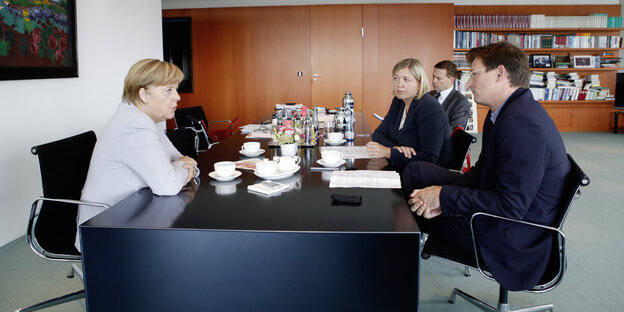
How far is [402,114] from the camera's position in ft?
10.9

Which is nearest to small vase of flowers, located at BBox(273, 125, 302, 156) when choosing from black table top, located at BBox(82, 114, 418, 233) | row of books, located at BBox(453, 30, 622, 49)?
black table top, located at BBox(82, 114, 418, 233)

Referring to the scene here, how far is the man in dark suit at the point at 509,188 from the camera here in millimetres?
1751

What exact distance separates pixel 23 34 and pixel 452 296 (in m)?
3.18

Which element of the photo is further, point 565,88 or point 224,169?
point 565,88

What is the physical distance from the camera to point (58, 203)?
2.20m

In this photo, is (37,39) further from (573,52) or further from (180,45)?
(573,52)

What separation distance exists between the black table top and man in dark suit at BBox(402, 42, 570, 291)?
357 mm

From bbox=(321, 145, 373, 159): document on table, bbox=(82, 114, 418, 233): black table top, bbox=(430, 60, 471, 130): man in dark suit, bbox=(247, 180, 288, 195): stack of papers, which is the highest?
bbox=(430, 60, 471, 130): man in dark suit

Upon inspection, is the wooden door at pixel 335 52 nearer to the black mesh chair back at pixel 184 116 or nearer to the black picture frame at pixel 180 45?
the black picture frame at pixel 180 45

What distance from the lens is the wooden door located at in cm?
818

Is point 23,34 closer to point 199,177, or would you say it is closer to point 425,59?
point 199,177

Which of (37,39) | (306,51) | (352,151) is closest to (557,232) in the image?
(352,151)

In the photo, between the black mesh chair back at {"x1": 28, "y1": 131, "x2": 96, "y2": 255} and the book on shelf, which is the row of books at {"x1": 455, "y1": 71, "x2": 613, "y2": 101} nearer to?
the book on shelf

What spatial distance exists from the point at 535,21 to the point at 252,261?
863 centimetres
